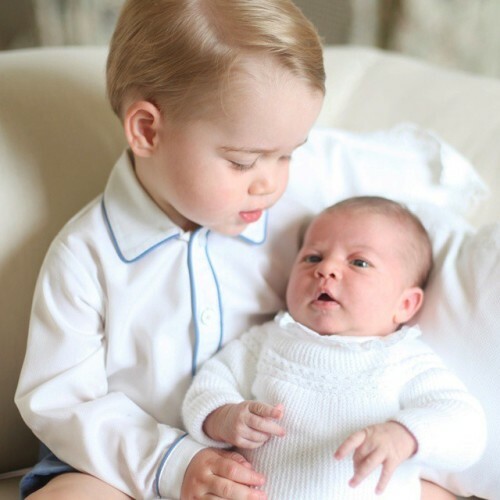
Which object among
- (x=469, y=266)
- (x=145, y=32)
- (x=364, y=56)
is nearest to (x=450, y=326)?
(x=469, y=266)

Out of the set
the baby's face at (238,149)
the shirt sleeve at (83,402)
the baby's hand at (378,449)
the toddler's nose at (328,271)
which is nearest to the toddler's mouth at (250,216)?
the baby's face at (238,149)

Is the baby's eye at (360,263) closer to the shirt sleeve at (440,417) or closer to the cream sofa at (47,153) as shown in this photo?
the shirt sleeve at (440,417)

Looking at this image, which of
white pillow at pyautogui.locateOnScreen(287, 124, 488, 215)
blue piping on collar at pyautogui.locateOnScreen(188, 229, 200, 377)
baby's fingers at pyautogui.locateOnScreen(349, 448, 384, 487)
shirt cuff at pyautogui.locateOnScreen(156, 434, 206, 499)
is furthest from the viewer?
white pillow at pyautogui.locateOnScreen(287, 124, 488, 215)

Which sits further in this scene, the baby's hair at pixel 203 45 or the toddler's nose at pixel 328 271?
the toddler's nose at pixel 328 271

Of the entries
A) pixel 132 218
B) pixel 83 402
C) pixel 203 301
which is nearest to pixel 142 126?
pixel 132 218

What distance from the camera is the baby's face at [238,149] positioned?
0.89m

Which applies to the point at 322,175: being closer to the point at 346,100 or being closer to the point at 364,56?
the point at 346,100

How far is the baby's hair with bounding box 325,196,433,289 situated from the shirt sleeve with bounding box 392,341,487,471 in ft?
0.44

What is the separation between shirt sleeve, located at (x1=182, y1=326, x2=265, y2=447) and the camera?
948 millimetres

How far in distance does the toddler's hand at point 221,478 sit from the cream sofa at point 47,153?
316mm

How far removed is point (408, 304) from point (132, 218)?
1.30ft

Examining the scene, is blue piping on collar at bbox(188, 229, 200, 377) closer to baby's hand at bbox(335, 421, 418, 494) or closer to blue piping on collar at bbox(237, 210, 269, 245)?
blue piping on collar at bbox(237, 210, 269, 245)

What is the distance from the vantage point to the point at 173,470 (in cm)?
92

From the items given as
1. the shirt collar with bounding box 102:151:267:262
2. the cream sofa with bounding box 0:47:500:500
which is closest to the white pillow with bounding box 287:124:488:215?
the cream sofa with bounding box 0:47:500:500
